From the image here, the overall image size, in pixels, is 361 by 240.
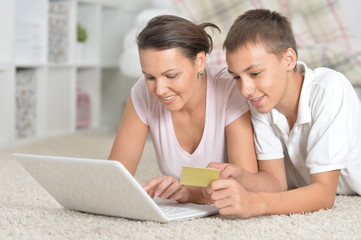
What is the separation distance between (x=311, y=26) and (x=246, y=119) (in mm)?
1619

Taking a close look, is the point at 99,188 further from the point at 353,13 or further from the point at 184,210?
the point at 353,13

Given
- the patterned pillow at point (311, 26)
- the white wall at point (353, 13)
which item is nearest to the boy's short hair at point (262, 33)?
the patterned pillow at point (311, 26)

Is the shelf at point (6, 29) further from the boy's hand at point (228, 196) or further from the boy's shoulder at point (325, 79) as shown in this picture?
the boy's hand at point (228, 196)

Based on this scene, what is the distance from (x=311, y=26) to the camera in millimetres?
3113

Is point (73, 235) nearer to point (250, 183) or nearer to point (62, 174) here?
point (62, 174)

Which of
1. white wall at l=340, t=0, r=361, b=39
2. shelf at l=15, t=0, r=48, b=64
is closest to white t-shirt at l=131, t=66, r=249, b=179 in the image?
shelf at l=15, t=0, r=48, b=64

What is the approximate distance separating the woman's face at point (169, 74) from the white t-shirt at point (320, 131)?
0.63ft

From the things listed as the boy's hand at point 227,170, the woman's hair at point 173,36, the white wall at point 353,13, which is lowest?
the boy's hand at point 227,170

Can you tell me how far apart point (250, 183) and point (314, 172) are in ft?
0.48

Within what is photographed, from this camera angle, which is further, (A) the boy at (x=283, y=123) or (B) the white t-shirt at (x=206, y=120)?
(B) the white t-shirt at (x=206, y=120)

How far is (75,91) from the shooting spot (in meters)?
3.49

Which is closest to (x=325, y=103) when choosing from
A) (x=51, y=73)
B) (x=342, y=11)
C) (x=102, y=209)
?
(x=102, y=209)

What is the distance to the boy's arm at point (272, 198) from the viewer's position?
4.31 ft

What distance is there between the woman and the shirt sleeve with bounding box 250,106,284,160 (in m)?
0.02
